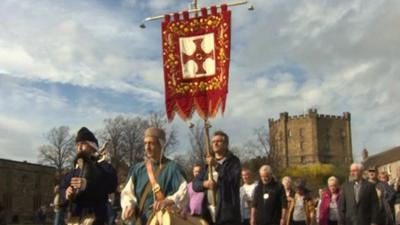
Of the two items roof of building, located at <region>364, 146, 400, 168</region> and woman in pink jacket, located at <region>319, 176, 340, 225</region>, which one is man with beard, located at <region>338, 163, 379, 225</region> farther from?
roof of building, located at <region>364, 146, 400, 168</region>

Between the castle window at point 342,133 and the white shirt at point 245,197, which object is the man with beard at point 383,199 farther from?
the castle window at point 342,133

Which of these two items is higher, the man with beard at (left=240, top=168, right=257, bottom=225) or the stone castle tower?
the stone castle tower

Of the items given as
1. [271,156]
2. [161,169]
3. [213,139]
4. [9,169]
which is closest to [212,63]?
[213,139]

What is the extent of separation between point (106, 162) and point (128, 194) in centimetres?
126

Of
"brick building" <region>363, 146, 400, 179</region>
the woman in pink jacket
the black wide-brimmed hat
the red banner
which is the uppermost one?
"brick building" <region>363, 146, 400, 179</region>

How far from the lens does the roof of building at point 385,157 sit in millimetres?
93625

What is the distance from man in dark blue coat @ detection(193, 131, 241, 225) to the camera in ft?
25.3

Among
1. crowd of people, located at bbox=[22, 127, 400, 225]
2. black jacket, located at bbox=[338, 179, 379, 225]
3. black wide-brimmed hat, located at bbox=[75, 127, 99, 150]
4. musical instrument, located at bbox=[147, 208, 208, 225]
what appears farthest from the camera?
black jacket, located at bbox=[338, 179, 379, 225]

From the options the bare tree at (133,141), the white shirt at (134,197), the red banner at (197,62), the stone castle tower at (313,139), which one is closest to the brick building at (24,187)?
the bare tree at (133,141)

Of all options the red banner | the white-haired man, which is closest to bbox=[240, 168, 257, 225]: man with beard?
the white-haired man

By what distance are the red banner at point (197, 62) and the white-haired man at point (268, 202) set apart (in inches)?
85.3

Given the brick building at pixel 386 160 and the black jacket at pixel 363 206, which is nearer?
the black jacket at pixel 363 206

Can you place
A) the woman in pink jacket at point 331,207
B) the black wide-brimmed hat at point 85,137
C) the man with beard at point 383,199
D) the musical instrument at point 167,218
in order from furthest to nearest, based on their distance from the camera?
the woman in pink jacket at point 331,207 < the man with beard at point 383,199 < the black wide-brimmed hat at point 85,137 < the musical instrument at point 167,218

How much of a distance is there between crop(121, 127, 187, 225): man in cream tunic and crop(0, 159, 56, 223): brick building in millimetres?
60718
